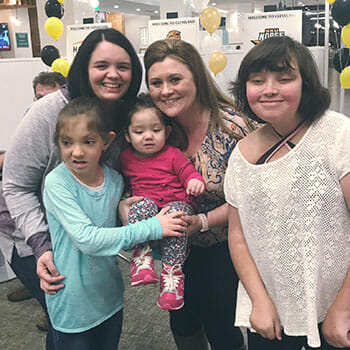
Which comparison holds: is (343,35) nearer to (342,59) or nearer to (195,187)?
(342,59)

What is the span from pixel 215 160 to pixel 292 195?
0.52 metres

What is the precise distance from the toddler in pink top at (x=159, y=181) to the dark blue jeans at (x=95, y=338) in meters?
→ 0.24

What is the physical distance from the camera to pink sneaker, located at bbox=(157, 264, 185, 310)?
1.42 meters

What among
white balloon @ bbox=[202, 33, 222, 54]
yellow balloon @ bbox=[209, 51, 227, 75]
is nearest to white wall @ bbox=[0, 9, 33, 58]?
white balloon @ bbox=[202, 33, 222, 54]

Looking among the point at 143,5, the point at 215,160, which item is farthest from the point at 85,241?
the point at 143,5

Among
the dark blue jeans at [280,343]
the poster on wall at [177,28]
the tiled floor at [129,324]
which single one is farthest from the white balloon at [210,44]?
the dark blue jeans at [280,343]

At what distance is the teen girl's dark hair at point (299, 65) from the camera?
1086 millimetres

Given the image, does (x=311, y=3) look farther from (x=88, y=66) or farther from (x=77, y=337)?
(x=77, y=337)

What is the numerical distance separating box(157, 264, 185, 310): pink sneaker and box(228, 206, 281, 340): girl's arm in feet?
0.82

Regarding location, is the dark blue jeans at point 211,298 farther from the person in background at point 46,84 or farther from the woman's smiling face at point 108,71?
the person in background at point 46,84

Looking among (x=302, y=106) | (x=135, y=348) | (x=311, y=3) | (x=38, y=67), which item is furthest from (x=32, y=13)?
(x=302, y=106)

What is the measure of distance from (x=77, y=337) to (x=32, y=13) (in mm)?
9244

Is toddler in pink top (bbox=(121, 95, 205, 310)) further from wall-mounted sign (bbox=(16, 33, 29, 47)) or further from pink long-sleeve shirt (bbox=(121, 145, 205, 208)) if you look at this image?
wall-mounted sign (bbox=(16, 33, 29, 47))

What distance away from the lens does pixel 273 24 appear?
387cm
